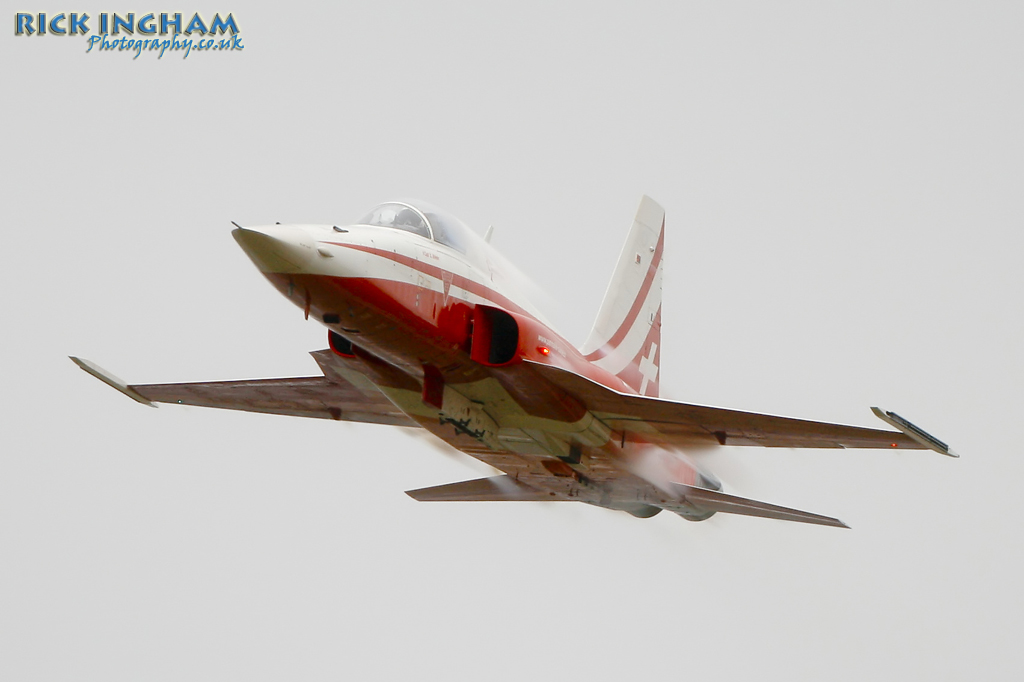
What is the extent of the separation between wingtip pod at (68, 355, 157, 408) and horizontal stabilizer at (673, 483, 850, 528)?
840 cm

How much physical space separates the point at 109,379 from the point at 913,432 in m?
11.5

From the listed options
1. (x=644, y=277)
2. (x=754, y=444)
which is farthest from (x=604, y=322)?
(x=754, y=444)

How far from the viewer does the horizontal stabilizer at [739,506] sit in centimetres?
1544

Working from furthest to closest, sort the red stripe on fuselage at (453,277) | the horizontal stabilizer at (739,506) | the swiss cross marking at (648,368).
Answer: the swiss cross marking at (648,368), the horizontal stabilizer at (739,506), the red stripe on fuselage at (453,277)

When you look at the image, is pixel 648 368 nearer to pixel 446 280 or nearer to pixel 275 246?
pixel 446 280

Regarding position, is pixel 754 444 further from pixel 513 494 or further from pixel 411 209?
pixel 411 209

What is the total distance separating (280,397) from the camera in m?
16.9

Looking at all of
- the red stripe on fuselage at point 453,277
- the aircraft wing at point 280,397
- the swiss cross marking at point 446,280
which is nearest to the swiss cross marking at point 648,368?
the aircraft wing at point 280,397

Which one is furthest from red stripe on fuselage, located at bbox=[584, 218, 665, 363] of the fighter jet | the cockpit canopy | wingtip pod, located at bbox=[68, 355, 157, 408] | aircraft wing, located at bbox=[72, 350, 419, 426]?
wingtip pod, located at bbox=[68, 355, 157, 408]

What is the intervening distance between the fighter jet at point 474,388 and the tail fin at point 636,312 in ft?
5.55

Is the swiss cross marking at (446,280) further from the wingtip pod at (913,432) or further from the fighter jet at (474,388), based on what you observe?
the wingtip pod at (913,432)

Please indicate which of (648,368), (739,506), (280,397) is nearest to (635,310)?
(648,368)

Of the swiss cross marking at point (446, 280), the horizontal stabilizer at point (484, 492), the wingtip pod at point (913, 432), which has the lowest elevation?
the horizontal stabilizer at point (484, 492)

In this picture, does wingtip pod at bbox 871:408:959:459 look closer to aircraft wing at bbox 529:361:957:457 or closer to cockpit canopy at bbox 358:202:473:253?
aircraft wing at bbox 529:361:957:457
